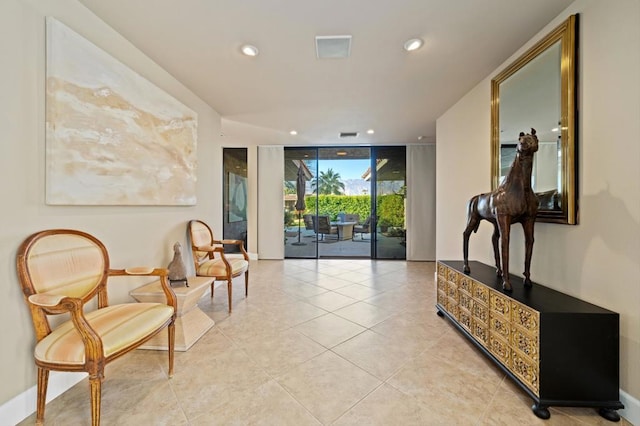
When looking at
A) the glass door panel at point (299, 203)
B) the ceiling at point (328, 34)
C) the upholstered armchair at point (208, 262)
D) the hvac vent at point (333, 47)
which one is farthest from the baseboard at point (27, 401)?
the glass door panel at point (299, 203)

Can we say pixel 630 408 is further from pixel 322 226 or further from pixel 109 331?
pixel 322 226

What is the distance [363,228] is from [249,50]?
4991 millimetres

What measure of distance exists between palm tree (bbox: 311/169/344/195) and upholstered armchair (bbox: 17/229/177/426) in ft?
15.1

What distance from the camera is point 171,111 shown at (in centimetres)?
273

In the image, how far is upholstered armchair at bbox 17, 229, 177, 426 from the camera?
51.8 inches

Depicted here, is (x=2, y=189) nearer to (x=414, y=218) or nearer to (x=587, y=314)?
(x=587, y=314)

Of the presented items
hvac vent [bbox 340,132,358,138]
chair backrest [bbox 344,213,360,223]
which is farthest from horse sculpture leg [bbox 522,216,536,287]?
chair backrest [bbox 344,213,360,223]

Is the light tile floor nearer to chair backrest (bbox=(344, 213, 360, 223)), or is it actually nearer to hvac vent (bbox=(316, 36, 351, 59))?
hvac vent (bbox=(316, 36, 351, 59))

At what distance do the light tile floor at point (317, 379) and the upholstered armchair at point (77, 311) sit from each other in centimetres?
27

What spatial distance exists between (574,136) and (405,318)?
2160mm

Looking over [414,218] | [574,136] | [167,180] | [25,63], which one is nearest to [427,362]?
[574,136]

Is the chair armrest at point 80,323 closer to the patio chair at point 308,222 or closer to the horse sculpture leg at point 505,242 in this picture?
the horse sculpture leg at point 505,242

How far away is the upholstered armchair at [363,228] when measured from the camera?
20.9 feet

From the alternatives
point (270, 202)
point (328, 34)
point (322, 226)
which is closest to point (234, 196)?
point (270, 202)
